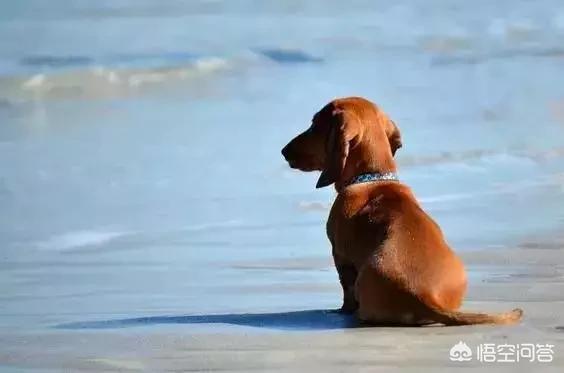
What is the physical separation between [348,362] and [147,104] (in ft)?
11.7

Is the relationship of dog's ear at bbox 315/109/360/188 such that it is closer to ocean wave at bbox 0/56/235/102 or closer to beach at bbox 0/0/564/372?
beach at bbox 0/0/564/372

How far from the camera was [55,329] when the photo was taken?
3.75m

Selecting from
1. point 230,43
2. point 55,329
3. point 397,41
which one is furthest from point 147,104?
point 55,329

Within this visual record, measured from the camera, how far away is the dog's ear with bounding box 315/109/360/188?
3730mm

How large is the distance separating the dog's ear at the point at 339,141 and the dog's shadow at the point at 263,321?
0.33 metres

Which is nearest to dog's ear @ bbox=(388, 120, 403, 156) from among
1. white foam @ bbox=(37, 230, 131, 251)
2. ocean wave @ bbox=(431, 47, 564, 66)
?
white foam @ bbox=(37, 230, 131, 251)

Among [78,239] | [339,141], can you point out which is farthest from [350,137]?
[78,239]

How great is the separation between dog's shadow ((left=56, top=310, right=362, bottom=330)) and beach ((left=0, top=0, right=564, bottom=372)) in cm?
1

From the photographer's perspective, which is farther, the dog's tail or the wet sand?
the dog's tail

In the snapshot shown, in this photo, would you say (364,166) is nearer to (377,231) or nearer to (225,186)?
(377,231)

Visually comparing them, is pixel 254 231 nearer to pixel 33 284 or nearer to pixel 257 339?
pixel 33 284

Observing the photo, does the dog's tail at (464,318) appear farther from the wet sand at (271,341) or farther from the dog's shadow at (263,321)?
the dog's shadow at (263,321)

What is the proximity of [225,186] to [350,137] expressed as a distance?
2.13 metres

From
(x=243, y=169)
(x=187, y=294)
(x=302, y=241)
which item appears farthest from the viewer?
(x=243, y=169)
